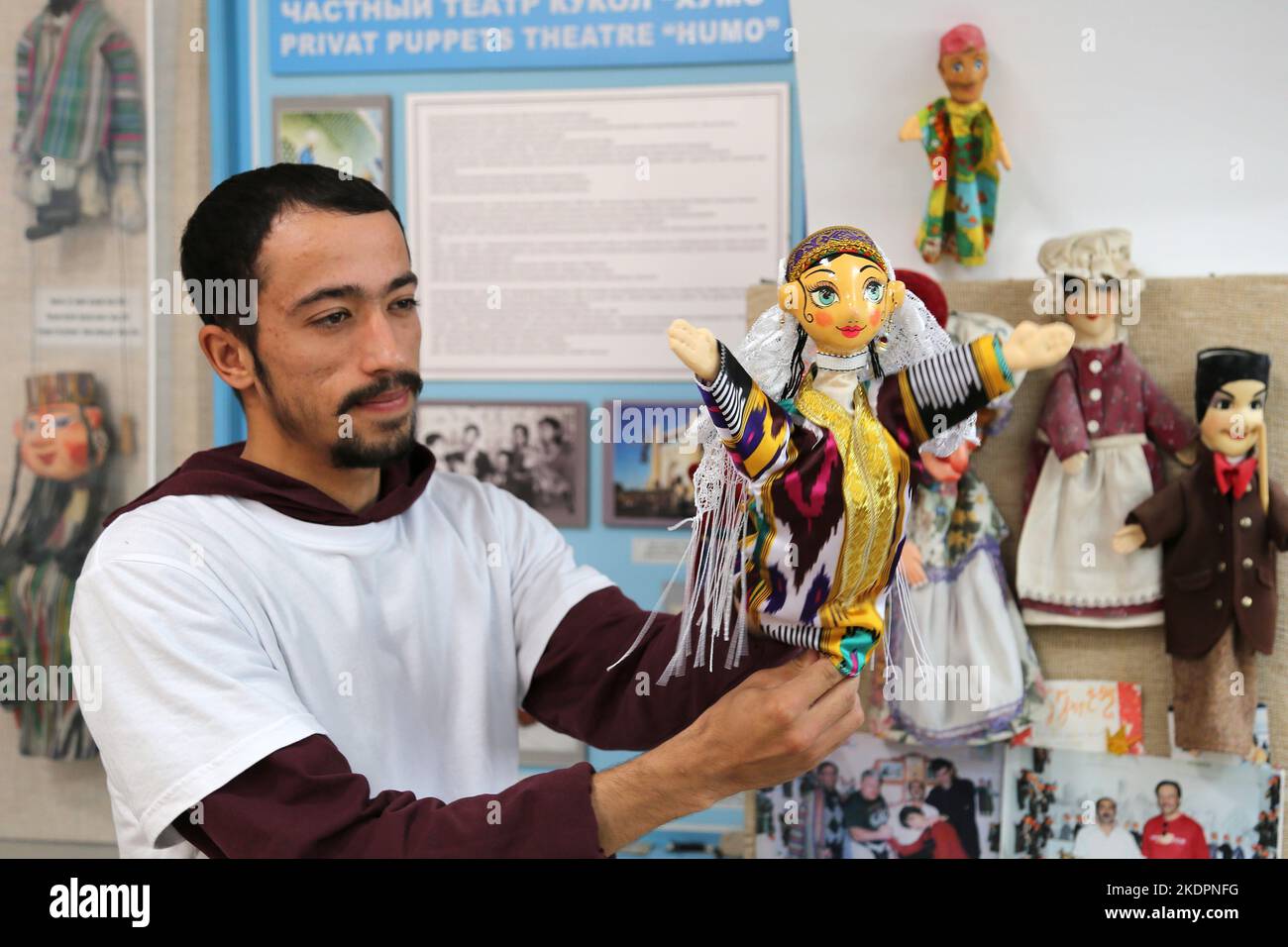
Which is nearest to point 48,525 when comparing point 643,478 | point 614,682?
point 643,478

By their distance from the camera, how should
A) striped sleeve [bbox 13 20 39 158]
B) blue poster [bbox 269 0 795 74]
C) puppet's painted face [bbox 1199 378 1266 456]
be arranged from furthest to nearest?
striped sleeve [bbox 13 20 39 158]
blue poster [bbox 269 0 795 74]
puppet's painted face [bbox 1199 378 1266 456]

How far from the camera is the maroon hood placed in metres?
1.07

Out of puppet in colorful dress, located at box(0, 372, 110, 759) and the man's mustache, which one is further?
puppet in colorful dress, located at box(0, 372, 110, 759)

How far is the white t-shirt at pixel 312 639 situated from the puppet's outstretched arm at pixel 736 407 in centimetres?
40

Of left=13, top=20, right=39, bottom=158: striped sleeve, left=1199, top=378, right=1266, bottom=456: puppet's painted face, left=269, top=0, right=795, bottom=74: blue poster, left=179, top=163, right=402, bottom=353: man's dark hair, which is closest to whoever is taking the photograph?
left=179, top=163, right=402, bottom=353: man's dark hair

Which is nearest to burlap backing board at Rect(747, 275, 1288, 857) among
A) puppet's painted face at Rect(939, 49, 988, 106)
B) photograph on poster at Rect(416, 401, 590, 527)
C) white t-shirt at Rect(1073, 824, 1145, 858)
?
white t-shirt at Rect(1073, 824, 1145, 858)

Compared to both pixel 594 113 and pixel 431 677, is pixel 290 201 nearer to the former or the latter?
pixel 431 677

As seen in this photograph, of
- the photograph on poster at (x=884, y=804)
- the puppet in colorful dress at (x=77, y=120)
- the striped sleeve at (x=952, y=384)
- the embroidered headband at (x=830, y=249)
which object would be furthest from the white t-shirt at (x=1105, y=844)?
the puppet in colorful dress at (x=77, y=120)

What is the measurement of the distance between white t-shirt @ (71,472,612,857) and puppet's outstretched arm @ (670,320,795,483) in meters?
0.40

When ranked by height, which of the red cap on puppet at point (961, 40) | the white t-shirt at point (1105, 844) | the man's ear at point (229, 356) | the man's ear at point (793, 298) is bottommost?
the white t-shirt at point (1105, 844)

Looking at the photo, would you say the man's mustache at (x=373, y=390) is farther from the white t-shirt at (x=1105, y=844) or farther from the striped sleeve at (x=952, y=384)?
the white t-shirt at (x=1105, y=844)

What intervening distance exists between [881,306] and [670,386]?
3.20 feet

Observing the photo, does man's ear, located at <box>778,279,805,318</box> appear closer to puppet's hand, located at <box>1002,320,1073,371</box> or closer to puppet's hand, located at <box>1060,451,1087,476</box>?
puppet's hand, located at <box>1002,320,1073,371</box>

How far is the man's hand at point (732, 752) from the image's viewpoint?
0.90 meters
